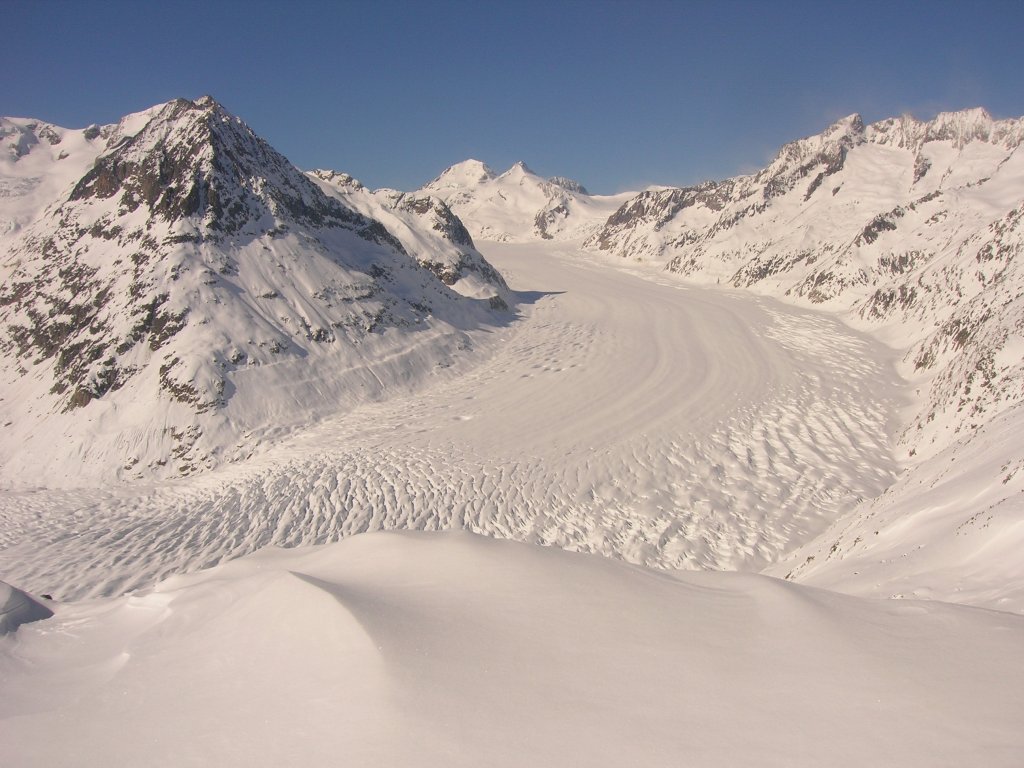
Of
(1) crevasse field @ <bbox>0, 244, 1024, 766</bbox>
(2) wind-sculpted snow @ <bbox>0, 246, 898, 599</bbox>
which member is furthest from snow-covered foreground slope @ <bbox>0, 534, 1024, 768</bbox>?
(2) wind-sculpted snow @ <bbox>0, 246, 898, 599</bbox>

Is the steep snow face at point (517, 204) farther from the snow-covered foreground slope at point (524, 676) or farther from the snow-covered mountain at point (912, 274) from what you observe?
the snow-covered foreground slope at point (524, 676)

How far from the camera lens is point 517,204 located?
360 feet

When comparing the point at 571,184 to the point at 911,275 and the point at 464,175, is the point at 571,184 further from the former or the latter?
the point at 911,275

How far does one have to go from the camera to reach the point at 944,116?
51156 mm

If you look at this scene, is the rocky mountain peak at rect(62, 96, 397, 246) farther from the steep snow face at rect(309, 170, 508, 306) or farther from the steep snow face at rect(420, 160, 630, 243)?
the steep snow face at rect(420, 160, 630, 243)

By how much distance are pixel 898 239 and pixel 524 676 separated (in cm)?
4245

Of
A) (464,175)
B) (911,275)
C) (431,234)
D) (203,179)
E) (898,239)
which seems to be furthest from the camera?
(464,175)

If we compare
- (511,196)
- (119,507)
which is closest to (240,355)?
(119,507)

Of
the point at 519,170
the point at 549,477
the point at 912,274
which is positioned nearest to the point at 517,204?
the point at 519,170

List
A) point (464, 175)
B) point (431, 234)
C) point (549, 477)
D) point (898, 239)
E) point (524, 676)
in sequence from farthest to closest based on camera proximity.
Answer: point (464, 175), point (431, 234), point (898, 239), point (549, 477), point (524, 676)

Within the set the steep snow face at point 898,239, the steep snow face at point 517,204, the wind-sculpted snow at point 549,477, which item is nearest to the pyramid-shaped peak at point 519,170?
the steep snow face at point 517,204

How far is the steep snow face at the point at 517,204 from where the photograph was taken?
3715 inches

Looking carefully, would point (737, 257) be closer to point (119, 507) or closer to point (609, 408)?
point (609, 408)

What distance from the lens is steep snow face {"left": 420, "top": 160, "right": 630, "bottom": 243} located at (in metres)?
94.4
